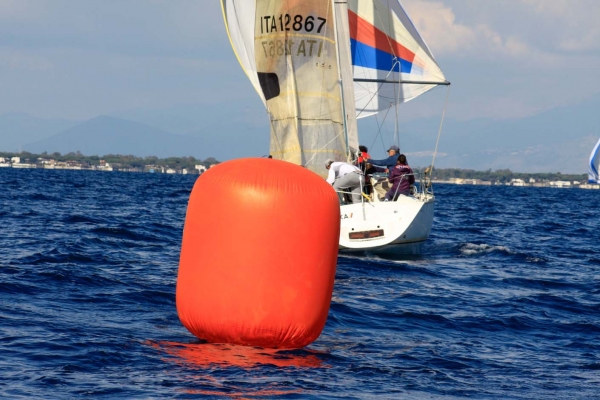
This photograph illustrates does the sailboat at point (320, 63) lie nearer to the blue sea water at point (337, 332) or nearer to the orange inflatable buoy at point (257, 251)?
the blue sea water at point (337, 332)

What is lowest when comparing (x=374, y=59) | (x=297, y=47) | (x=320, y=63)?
(x=320, y=63)

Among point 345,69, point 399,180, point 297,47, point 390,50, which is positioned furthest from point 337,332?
point 390,50

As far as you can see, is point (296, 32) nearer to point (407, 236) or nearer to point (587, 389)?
point (407, 236)

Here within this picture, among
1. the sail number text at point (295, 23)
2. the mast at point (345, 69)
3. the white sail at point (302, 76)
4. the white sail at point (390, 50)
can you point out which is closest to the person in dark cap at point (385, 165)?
the mast at point (345, 69)

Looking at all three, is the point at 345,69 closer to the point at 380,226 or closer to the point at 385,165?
the point at 385,165

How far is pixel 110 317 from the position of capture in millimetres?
9844

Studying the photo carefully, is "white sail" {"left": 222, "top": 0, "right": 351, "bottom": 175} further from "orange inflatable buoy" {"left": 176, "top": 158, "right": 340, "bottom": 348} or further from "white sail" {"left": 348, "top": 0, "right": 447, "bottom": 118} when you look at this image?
"orange inflatable buoy" {"left": 176, "top": 158, "right": 340, "bottom": 348}

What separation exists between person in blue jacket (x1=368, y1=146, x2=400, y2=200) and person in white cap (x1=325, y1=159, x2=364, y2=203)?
1.37 metres

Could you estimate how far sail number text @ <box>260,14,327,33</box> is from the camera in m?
21.6

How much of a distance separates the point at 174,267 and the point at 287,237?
7117 millimetres

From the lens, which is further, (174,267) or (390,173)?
(390,173)

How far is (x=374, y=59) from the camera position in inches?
986

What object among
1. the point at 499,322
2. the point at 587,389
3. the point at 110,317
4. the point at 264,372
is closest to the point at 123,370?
the point at 264,372

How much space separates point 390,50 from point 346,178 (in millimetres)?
8051
